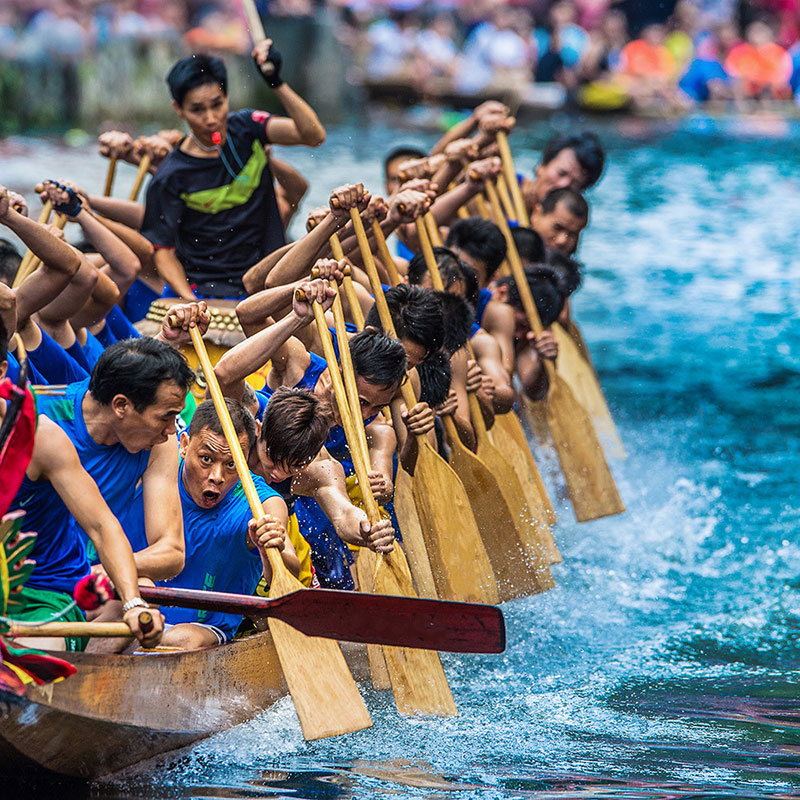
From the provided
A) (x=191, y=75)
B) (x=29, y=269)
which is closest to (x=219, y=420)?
(x=29, y=269)

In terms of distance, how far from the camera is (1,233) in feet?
39.8

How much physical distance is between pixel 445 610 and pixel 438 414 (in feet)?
5.21

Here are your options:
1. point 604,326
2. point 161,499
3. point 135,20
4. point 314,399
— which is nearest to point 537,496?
point 314,399

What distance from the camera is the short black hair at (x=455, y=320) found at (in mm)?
5504

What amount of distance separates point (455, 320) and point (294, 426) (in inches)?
57.1

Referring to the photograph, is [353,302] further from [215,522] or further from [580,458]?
[580,458]

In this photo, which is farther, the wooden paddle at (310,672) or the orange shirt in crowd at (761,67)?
the orange shirt in crowd at (761,67)

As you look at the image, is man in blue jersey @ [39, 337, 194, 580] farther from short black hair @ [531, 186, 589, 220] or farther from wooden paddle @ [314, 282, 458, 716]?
short black hair @ [531, 186, 589, 220]

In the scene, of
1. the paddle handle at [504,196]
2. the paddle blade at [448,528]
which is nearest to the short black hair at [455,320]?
the paddle blade at [448,528]

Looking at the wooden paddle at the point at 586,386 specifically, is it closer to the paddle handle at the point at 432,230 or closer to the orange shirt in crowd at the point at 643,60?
the paddle handle at the point at 432,230

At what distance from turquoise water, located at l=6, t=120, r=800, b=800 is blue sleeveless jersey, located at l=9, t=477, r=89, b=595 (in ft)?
1.83

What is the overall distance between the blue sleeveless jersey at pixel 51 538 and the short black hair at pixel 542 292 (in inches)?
133

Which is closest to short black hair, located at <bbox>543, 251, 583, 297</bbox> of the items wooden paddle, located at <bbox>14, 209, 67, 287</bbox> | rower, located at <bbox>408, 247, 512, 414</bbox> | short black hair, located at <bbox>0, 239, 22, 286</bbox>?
rower, located at <bbox>408, 247, 512, 414</bbox>

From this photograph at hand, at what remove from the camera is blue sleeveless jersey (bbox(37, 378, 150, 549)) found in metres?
3.90
